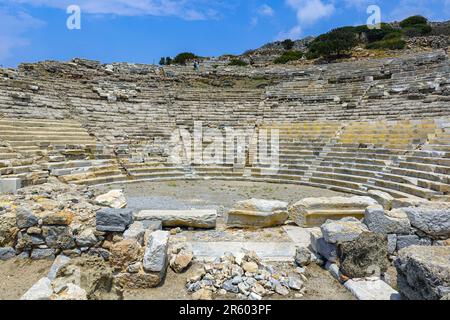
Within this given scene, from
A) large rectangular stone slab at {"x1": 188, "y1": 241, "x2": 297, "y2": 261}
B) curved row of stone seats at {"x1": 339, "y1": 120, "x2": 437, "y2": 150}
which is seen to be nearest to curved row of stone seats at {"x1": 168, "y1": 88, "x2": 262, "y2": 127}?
curved row of stone seats at {"x1": 339, "y1": 120, "x2": 437, "y2": 150}

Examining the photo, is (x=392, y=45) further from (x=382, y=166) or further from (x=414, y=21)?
(x=382, y=166)

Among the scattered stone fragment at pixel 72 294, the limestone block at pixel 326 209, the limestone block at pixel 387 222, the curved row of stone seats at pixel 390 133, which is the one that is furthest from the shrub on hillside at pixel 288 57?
the scattered stone fragment at pixel 72 294

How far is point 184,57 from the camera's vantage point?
141ft

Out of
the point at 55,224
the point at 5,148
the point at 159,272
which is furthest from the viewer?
the point at 5,148

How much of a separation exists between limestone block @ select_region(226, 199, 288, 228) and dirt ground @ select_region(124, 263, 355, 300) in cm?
196

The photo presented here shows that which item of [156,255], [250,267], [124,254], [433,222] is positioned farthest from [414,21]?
[124,254]

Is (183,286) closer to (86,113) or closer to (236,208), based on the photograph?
(236,208)

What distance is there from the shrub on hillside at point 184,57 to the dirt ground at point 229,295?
135 ft

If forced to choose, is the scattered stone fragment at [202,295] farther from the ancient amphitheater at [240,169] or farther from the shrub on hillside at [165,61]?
the shrub on hillside at [165,61]

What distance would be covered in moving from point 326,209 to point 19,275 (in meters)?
5.32
